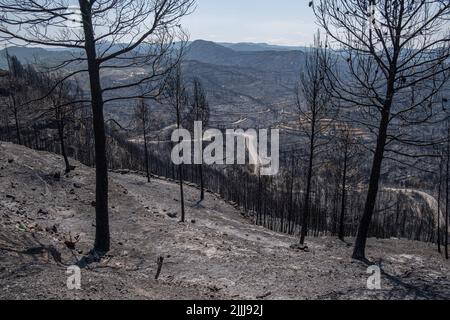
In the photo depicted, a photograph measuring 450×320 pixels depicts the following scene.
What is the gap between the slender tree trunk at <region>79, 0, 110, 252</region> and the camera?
10.5 meters

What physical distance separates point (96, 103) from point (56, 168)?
14.9m

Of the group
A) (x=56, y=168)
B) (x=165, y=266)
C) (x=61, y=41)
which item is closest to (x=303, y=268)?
(x=165, y=266)

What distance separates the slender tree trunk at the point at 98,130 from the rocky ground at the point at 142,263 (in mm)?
729

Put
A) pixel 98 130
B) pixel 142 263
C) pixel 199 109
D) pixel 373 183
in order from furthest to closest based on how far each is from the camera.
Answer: pixel 199 109 < pixel 373 183 < pixel 142 263 < pixel 98 130

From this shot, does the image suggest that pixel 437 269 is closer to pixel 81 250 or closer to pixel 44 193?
pixel 81 250

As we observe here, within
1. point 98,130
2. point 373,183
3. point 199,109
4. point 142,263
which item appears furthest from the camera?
point 199,109

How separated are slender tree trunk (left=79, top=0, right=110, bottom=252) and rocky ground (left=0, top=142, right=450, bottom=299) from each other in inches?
28.7

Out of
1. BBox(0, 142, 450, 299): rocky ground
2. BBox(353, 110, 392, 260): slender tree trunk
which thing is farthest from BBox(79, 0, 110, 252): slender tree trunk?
BBox(353, 110, 392, 260): slender tree trunk

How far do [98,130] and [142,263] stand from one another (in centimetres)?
418

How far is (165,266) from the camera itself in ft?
39.3

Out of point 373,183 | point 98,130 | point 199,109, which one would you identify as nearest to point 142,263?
point 98,130

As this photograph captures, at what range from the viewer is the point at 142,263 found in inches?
Answer: 469

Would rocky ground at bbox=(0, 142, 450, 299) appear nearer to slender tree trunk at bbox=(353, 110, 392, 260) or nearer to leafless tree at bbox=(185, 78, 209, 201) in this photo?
slender tree trunk at bbox=(353, 110, 392, 260)

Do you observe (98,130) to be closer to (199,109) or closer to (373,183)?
(373,183)
